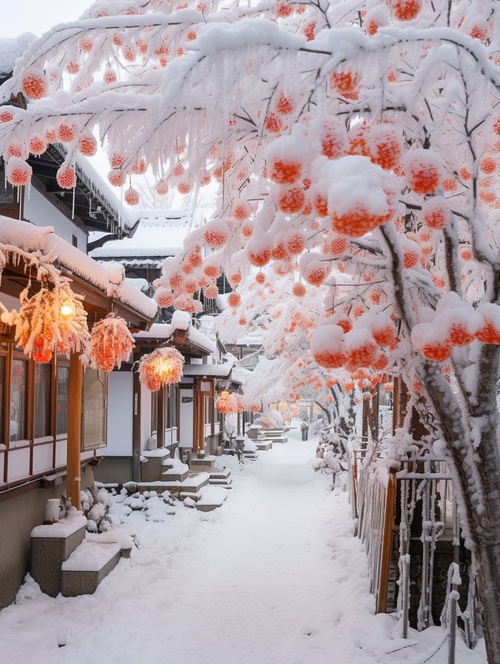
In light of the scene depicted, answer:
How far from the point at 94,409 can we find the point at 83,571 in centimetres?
407

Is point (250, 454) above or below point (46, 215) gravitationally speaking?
below

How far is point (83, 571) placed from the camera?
7.91 meters

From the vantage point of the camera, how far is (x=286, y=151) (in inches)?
92.6

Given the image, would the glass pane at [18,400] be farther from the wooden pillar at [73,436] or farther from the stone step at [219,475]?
the stone step at [219,475]

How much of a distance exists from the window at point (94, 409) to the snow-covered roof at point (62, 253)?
3511 mm

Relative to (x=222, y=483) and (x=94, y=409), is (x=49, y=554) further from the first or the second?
(x=222, y=483)

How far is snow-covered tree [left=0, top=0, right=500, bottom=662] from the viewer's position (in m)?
2.54

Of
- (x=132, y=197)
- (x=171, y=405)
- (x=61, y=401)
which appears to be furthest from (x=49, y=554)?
(x=171, y=405)

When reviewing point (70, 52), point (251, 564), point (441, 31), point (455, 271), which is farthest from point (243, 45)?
point (251, 564)

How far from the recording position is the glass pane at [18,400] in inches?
323

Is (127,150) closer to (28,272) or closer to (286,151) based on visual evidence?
(286,151)

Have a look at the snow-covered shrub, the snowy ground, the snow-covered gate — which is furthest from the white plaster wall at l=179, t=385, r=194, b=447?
the snow-covered gate

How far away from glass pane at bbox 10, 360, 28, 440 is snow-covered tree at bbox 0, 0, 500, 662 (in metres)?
4.75

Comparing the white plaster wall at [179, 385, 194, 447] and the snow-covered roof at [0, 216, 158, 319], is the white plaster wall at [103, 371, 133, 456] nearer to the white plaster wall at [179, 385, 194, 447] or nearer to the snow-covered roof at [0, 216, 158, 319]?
the white plaster wall at [179, 385, 194, 447]
